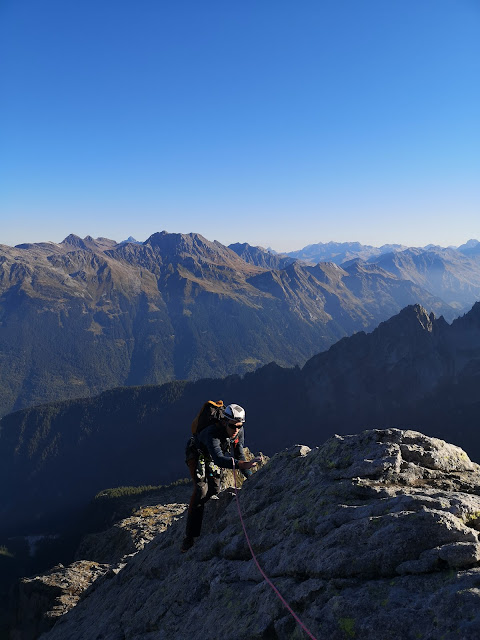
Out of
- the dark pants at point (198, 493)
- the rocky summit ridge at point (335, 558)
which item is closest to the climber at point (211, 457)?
the dark pants at point (198, 493)

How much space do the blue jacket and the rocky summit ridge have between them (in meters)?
2.47

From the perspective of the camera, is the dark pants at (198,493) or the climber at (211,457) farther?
the dark pants at (198,493)

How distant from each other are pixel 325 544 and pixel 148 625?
30.4 feet

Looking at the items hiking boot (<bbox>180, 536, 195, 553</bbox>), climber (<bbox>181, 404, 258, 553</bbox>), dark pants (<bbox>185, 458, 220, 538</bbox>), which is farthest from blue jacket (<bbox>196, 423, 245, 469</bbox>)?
hiking boot (<bbox>180, 536, 195, 553</bbox>)

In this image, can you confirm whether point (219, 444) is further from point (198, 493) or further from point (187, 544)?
point (187, 544)

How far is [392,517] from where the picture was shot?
10594 millimetres

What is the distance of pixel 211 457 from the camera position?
16672 mm

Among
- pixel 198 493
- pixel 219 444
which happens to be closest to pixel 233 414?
pixel 219 444

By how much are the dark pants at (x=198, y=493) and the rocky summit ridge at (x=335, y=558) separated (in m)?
0.63

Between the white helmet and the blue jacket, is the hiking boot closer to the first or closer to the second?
the blue jacket

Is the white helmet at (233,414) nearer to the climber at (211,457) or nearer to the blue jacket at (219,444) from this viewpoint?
the climber at (211,457)

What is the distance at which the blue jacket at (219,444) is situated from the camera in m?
16.0

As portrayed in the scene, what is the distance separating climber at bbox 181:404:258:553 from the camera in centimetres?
1620

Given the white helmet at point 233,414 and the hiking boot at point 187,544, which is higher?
the white helmet at point 233,414
